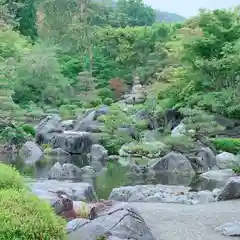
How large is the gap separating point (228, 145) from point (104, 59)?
1889cm

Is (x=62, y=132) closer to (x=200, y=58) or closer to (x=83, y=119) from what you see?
(x=83, y=119)

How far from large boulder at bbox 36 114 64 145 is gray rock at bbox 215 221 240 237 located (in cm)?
1666

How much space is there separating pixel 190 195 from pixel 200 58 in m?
11.3

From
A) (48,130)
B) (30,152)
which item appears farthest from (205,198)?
(48,130)

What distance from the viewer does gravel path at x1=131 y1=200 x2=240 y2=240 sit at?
26.3 ft

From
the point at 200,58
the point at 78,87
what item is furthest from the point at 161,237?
the point at 78,87

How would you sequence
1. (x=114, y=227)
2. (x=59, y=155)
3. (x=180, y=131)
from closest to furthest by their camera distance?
(x=114, y=227)
(x=180, y=131)
(x=59, y=155)

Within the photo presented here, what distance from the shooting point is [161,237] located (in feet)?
25.8

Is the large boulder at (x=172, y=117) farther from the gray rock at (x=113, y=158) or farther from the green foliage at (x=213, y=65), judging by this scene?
the gray rock at (x=113, y=158)

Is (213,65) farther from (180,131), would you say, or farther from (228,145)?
(180,131)

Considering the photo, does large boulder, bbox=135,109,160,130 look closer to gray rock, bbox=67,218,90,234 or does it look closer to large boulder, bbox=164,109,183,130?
large boulder, bbox=164,109,183,130

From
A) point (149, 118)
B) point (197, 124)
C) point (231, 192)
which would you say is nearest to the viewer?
point (231, 192)

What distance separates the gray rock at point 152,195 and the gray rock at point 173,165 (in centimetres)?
428

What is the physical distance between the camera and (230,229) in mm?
8141
